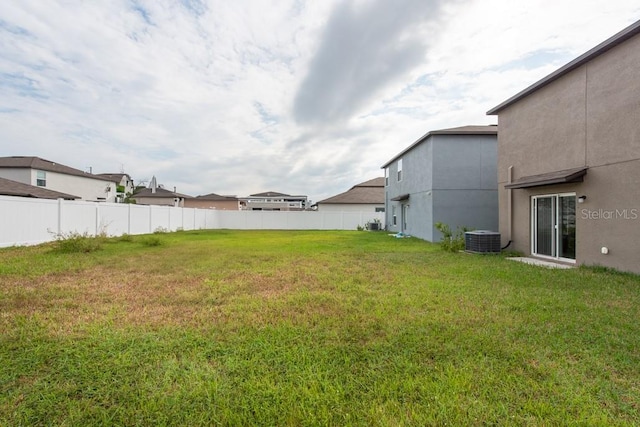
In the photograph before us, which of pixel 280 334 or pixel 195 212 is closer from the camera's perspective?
pixel 280 334

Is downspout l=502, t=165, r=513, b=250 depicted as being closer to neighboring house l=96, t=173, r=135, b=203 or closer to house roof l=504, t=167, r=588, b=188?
house roof l=504, t=167, r=588, b=188

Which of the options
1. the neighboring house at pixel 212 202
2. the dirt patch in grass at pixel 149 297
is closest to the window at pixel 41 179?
the neighboring house at pixel 212 202

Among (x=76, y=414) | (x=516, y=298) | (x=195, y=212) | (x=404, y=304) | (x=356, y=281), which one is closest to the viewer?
(x=76, y=414)

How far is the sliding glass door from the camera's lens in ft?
27.6

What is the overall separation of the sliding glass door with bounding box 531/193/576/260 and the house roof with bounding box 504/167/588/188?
65 cm

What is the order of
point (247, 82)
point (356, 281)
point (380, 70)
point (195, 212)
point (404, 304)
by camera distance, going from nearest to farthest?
point (404, 304)
point (356, 281)
point (380, 70)
point (247, 82)
point (195, 212)

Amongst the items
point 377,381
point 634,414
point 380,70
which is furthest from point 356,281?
point 380,70

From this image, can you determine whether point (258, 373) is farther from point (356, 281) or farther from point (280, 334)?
point (356, 281)

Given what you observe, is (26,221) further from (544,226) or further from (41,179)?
(41,179)

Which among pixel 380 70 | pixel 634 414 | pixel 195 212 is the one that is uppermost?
pixel 380 70

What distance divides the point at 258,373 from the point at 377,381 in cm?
101

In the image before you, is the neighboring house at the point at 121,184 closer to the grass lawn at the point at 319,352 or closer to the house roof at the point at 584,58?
the grass lawn at the point at 319,352

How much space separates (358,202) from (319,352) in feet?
99.0

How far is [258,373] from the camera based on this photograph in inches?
103
